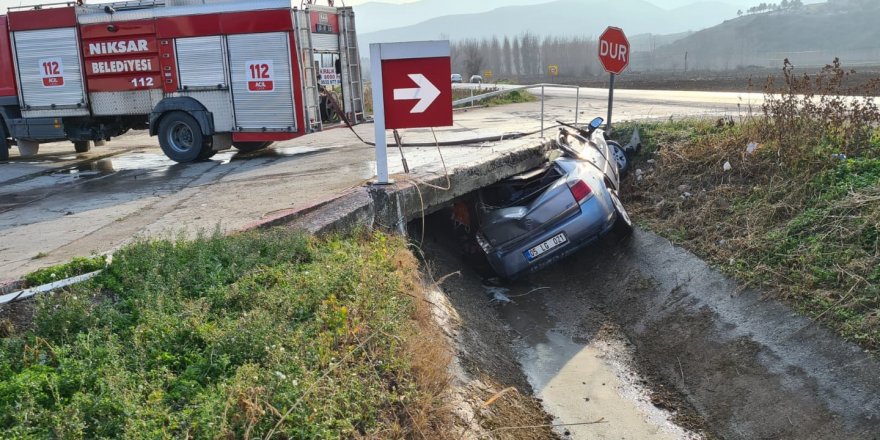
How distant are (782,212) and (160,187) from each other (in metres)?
7.98

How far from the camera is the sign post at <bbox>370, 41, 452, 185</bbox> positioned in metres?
6.04

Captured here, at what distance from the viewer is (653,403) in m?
5.73

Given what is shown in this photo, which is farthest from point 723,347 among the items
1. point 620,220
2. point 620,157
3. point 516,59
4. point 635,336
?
point 516,59

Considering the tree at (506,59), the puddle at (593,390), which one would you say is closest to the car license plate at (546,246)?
the puddle at (593,390)

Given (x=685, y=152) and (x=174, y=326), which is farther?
(x=685, y=152)

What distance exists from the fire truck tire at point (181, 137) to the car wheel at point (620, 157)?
718 cm

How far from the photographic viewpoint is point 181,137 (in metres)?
12.4

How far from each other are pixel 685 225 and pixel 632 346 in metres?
2.04

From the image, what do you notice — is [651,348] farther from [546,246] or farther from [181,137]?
[181,137]

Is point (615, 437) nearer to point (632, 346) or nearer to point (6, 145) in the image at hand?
point (632, 346)

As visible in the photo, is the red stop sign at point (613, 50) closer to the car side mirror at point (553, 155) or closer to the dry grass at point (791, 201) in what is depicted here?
the dry grass at point (791, 201)

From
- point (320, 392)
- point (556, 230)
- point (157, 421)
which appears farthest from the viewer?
point (556, 230)

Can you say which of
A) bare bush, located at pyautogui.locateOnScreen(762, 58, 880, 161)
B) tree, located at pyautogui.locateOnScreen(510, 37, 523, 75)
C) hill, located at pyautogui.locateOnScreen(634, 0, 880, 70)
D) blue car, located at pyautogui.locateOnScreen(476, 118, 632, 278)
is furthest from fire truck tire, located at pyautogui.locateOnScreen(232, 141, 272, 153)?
tree, located at pyautogui.locateOnScreen(510, 37, 523, 75)

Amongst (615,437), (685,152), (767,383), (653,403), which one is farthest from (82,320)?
(685,152)
